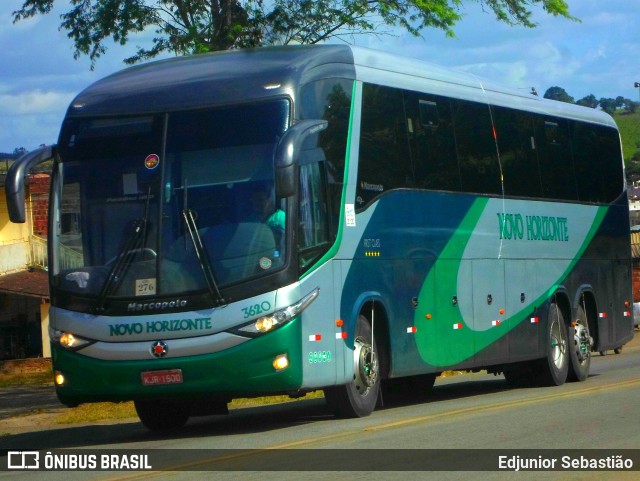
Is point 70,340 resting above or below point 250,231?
below

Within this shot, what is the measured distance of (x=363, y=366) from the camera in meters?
13.2

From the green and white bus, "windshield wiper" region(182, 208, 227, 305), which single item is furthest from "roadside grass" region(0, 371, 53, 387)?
"windshield wiper" region(182, 208, 227, 305)

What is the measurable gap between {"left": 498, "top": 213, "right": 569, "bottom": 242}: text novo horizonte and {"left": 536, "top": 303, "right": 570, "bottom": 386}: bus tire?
1.13m

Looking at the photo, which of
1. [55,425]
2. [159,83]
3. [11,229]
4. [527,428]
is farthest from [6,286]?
[527,428]

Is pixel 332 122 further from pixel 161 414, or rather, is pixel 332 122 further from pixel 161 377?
pixel 161 414

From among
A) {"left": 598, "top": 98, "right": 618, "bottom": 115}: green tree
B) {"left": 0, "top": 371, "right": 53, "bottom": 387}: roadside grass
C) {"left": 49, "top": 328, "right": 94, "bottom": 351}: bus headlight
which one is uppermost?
{"left": 598, "top": 98, "right": 618, "bottom": 115}: green tree

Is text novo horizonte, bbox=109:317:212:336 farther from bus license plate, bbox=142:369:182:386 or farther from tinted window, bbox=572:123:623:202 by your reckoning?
tinted window, bbox=572:123:623:202

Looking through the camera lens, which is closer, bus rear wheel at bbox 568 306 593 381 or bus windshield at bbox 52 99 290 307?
Answer: bus windshield at bbox 52 99 290 307

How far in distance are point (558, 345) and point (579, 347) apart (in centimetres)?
67

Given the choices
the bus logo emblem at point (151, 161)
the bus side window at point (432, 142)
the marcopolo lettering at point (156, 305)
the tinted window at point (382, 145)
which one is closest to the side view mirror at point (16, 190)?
the bus logo emblem at point (151, 161)

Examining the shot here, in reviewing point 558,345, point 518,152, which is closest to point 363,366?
point 518,152

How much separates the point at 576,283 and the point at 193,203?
9.36 meters

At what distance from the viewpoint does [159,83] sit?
12.5 meters

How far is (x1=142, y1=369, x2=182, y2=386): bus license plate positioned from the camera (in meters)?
11.7
